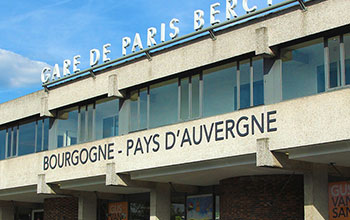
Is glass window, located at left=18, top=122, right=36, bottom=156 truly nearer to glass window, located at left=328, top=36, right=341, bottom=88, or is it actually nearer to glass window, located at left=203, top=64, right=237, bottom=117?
glass window, located at left=203, top=64, right=237, bottom=117

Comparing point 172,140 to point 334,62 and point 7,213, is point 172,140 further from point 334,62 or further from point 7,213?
point 7,213

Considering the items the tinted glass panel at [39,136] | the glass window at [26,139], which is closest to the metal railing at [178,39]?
the tinted glass panel at [39,136]

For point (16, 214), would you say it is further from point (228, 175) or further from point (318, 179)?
point (318, 179)

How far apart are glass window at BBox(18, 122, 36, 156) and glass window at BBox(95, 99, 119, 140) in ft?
17.2

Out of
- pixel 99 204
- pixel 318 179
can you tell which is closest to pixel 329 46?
pixel 318 179

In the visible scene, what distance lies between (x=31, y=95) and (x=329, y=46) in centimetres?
1714

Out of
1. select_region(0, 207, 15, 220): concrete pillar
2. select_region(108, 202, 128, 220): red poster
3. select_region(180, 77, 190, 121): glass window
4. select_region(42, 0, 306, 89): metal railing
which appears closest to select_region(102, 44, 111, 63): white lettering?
select_region(42, 0, 306, 89): metal railing

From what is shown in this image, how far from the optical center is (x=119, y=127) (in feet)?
87.8

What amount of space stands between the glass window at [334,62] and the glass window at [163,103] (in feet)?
22.6

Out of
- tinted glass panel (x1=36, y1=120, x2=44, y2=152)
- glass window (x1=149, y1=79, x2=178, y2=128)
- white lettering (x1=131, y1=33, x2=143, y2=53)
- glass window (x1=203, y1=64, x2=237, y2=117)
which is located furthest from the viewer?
tinted glass panel (x1=36, y1=120, x2=44, y2=152)

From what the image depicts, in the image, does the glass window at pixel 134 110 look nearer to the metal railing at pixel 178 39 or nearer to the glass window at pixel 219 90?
the metal railing at pixel 178 39

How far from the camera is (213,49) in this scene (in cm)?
2294

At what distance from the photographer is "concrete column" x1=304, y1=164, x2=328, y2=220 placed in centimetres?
2058

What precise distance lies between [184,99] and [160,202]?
17.0 feet
